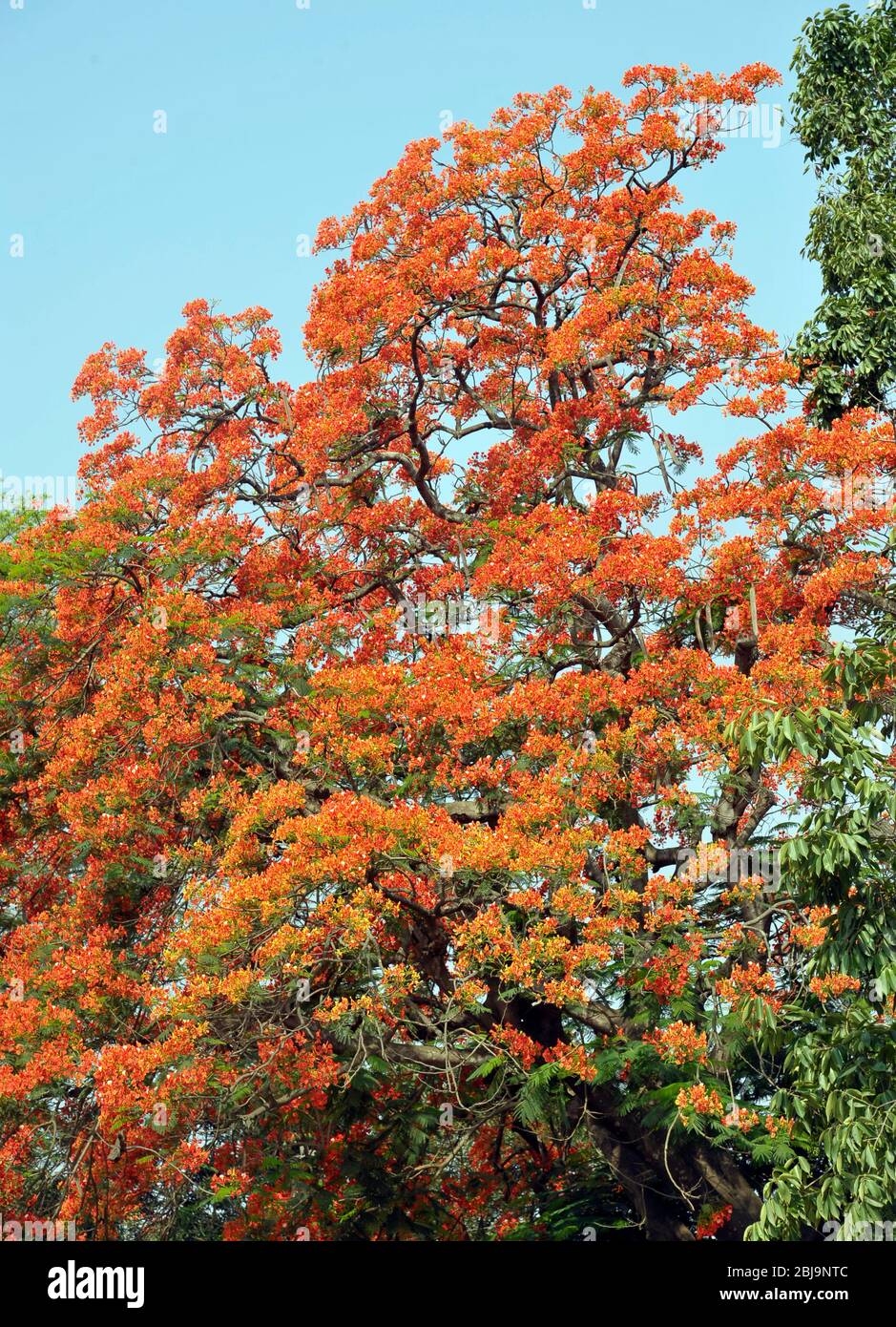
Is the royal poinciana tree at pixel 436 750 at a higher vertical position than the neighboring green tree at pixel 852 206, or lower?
lower

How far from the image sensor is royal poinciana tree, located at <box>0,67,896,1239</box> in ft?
31.9

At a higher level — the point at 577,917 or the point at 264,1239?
the point at 577,917

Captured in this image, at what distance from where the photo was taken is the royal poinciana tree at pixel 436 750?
9.73 meters

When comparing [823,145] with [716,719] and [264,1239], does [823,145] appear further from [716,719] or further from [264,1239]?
[264,1239]

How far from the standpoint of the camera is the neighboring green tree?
11469 millimetres

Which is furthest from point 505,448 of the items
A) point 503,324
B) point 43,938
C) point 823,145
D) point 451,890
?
point 43,938

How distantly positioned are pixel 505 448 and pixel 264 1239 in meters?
7.50

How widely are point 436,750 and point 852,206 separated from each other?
569cm

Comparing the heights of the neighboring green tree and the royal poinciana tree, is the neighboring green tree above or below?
above

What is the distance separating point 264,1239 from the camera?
1145 cm

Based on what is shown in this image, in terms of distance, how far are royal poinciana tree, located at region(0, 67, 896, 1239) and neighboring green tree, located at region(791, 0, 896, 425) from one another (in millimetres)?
447

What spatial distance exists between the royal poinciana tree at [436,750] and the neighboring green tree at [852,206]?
1.47ft

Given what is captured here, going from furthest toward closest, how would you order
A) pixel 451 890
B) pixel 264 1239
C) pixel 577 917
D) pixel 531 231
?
1. pixel 531 231
2. pixel 264 1239
3. pixel 451 890
4. pixel 577 917

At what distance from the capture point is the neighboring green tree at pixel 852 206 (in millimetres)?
11469
